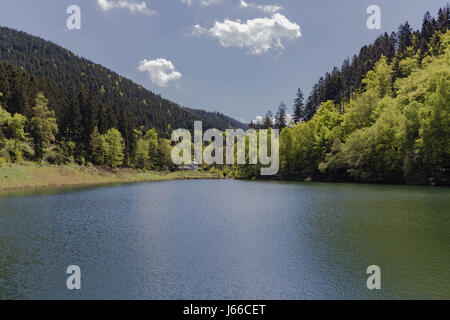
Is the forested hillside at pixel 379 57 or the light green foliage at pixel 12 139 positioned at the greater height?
the forested hillside at pixel 379 57

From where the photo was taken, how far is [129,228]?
2034 centimetres

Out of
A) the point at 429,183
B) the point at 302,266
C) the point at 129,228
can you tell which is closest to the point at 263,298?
the point at 302,266

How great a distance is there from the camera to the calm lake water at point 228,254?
34.1ft

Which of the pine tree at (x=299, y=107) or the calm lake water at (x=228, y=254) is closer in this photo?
the calm lake water at (x=228, y=254)

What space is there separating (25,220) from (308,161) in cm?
6539

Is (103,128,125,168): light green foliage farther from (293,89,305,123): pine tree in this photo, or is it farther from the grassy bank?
(293,89,305,123): pine tree

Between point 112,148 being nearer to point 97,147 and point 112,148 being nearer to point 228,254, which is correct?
point 97,147

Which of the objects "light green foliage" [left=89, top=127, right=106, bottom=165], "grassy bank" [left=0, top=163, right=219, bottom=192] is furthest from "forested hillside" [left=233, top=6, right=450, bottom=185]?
"light green foliage" [left=89, top=127, right=106, bottom=165]

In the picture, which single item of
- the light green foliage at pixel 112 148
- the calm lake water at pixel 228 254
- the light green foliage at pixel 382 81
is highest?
the light green foliage at pixel 382 81

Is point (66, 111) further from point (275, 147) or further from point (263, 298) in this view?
point (263, 298)

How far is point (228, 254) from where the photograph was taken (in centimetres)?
1452

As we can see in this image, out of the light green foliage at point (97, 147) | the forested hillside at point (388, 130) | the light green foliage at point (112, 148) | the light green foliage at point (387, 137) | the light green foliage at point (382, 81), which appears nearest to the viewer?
the light green foliage at point (387, 137)

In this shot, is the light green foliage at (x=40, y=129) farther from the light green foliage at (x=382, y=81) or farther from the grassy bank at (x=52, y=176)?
the light green foliage at (x=382, y=81)

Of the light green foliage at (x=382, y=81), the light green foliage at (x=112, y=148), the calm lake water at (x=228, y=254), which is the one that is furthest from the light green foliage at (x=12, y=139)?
the light green foliage at (x=382, y=81)
